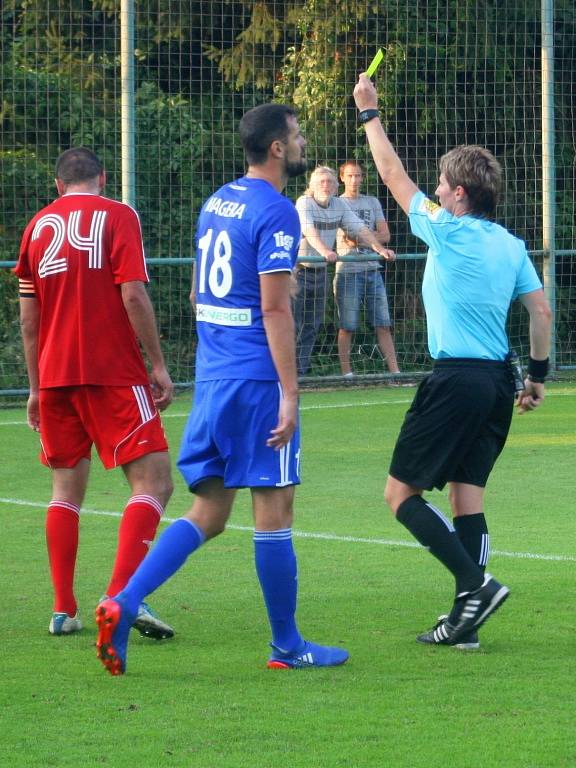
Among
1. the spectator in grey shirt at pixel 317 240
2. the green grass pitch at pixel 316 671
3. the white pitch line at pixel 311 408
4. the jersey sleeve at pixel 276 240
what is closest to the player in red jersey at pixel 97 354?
the green grass pitch at pixel 316 671

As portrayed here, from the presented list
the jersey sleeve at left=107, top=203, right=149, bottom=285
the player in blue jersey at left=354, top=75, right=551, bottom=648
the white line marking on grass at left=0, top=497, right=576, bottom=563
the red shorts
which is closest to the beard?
the player in blue jersey at left=354, top=75, right=551, bottom=648

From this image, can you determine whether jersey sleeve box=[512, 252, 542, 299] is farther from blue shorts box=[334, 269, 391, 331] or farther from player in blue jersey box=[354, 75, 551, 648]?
blue shorts box=[334, 269, 391, 331]

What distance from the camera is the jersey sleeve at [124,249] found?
6.11 m

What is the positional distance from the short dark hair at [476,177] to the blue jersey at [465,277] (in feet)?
0.20

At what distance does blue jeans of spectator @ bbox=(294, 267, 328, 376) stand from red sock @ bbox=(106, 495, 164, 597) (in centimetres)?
931

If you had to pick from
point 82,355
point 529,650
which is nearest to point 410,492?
point 529,650

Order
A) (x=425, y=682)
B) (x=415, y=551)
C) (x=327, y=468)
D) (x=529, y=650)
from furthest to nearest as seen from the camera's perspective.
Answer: (x=327, y=468) < (x=415, y=551) < (x=529, y=650) < (x=425, y=682)

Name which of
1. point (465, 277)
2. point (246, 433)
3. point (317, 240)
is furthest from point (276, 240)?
point (317, 240)

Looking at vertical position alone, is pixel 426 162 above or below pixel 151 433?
above

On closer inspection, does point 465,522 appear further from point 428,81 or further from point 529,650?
point 428,81

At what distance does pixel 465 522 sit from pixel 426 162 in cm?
1200

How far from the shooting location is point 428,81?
1764 centimetres

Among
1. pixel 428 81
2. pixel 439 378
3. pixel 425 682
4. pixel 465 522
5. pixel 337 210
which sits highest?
pixel 428 81

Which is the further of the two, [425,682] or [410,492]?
[410,492]
